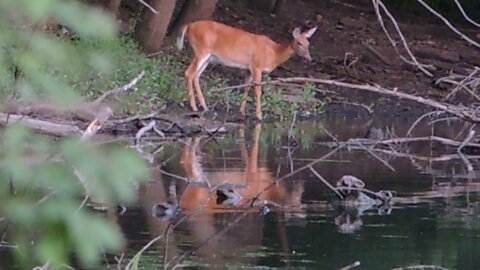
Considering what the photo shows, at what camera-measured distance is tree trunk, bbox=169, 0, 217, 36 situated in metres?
23.0

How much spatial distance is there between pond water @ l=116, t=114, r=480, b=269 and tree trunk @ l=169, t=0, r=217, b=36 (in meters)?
8.86

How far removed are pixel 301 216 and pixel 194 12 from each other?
13.9 metres

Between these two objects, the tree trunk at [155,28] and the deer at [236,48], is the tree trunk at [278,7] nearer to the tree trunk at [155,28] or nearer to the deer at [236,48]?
the tree trunk at [155,28]

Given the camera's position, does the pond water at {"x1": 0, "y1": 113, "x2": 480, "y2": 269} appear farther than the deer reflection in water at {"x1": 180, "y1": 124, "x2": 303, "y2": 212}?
No

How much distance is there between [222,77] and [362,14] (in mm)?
9517

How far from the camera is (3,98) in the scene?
7.13 feet

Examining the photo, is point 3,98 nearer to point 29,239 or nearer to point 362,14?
point 29,239

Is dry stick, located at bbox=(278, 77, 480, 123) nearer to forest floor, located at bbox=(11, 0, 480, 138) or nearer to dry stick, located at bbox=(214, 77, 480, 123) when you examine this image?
dry stick, located at bbox=(214, 77, 480, 123)

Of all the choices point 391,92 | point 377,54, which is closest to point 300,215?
point 391,92

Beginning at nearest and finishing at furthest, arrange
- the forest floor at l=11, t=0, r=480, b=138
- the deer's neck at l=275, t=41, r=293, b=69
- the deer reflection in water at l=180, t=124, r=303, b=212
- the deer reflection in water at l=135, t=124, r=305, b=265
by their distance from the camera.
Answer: the deer reflection in water at l=135, t=124, r=305, b=265
the deer reflection in water at l=180, t=124, r=303, b=212
the forest floor at l=11, t=0, r=480, b=138
the deer's neck at l=275, t=41, r=293, b=69

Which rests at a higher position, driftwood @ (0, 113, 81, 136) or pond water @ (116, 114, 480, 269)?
driftwood @ (0, 113, 81, 136)

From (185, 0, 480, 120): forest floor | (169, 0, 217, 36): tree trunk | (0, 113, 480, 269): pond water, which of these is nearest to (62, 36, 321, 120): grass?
(185, 0, 480, 120): forest floor

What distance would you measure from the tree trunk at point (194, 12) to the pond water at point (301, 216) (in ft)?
29.1

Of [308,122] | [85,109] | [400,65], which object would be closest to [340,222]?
[85,109]
